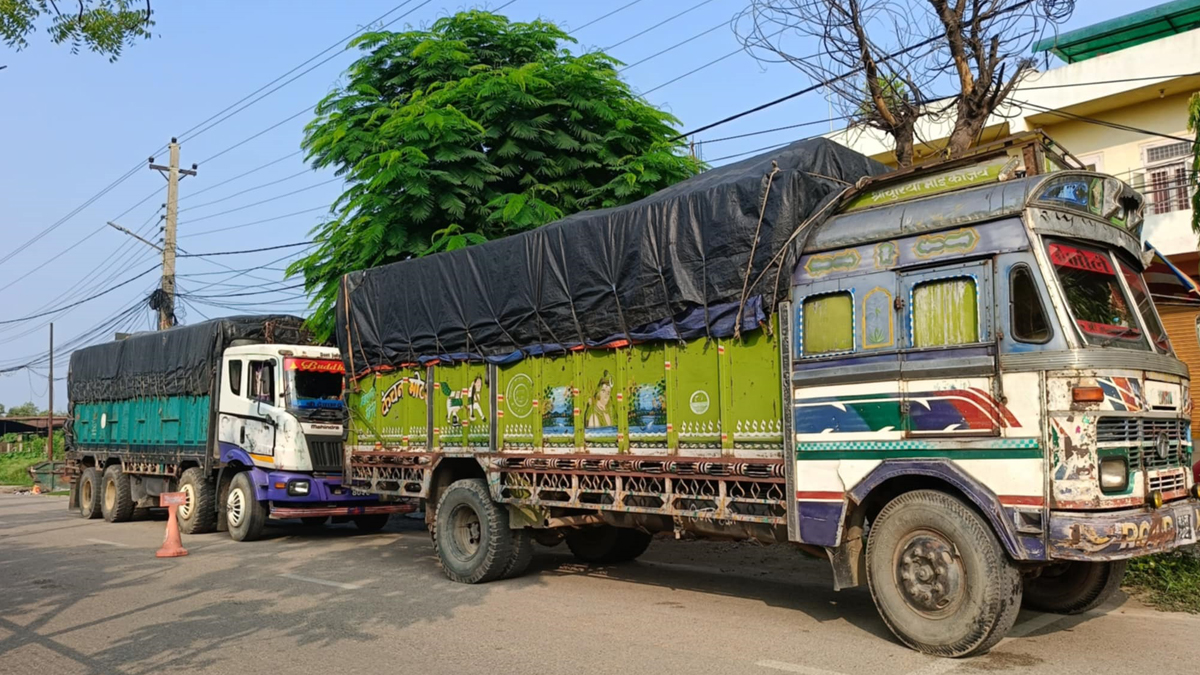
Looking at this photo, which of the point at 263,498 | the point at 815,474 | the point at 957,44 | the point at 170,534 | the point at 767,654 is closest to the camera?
the point at 767,654

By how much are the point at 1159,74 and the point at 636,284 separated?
12096 millimetres

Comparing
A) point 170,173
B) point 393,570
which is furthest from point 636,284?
point 170,173

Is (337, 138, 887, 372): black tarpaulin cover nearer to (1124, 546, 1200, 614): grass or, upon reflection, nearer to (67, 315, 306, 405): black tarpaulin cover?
(1124, 546, 1200, 614): grass

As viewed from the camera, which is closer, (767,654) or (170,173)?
(767,654)

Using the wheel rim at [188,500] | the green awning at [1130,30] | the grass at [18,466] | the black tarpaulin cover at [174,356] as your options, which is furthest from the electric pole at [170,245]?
the green awning at [1130,30]

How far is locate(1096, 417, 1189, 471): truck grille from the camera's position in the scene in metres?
5.75

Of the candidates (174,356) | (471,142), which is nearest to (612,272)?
(471,142)

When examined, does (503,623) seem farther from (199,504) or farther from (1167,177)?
(1167,177)

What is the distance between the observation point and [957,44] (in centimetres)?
1077

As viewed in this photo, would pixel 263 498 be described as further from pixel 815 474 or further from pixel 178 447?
pixel 815 474

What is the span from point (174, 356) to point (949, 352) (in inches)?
568

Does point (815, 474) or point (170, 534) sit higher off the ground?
point (815, 474)

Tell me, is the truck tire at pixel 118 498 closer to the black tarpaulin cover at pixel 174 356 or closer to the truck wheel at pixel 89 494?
the truck wheel at pixel 89 494

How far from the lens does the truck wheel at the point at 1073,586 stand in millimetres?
6957
